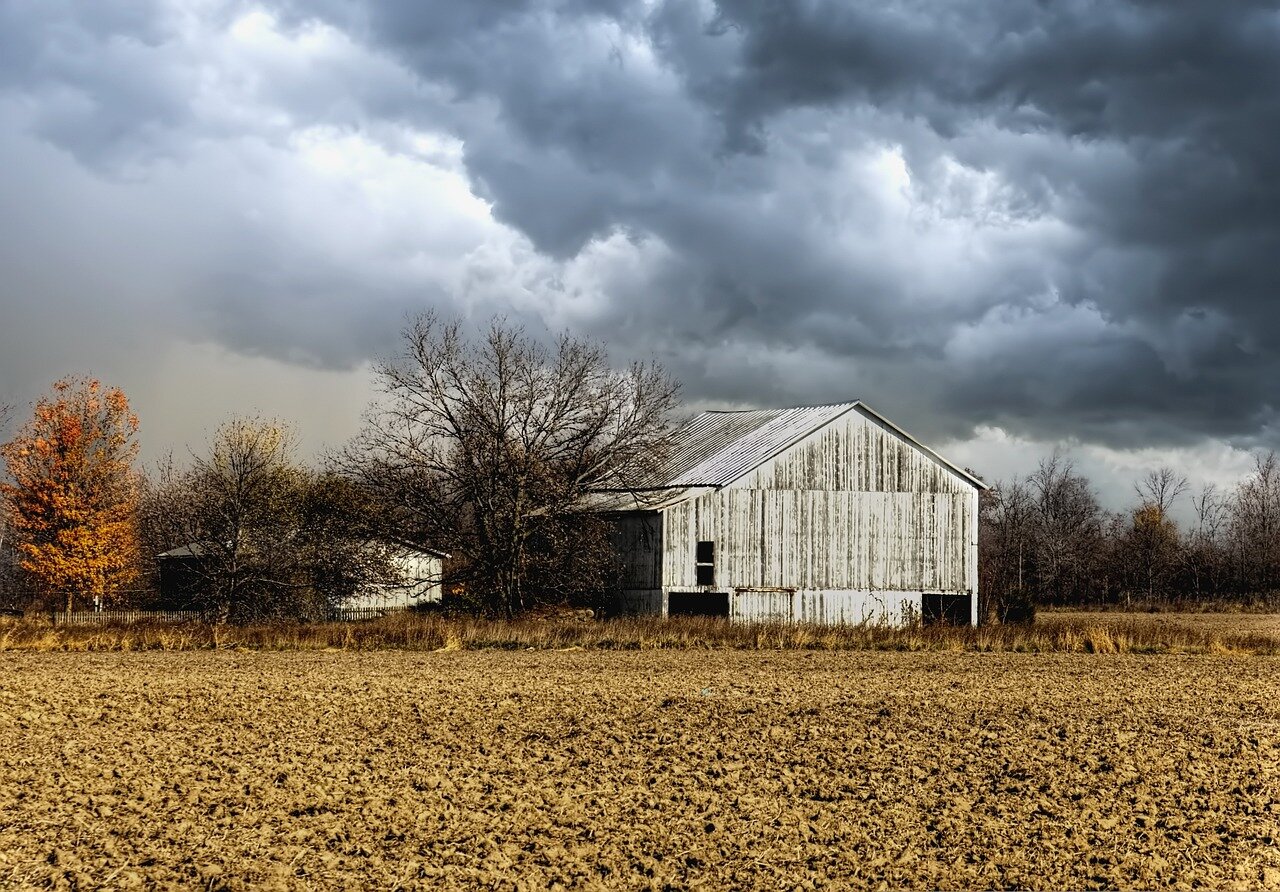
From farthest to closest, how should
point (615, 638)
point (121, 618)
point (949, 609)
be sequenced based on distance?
point (949, 609), point (121, 618), point (615, 638)

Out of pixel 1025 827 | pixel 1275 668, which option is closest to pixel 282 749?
pixel 1025 827

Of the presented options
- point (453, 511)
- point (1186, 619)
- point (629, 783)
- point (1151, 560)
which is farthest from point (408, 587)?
point (1151, 560)

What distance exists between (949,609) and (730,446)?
887cm

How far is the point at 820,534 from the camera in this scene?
37.5m

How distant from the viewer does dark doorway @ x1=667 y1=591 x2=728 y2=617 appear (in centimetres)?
3778

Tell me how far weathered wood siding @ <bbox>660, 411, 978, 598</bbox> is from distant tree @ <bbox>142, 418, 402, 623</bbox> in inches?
373

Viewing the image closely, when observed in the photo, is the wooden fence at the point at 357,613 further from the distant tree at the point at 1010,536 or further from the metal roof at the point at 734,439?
the distant tree at the point at 1010,536

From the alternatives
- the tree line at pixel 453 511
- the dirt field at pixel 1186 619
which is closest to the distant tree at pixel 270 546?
the tree line at pixel 453 511

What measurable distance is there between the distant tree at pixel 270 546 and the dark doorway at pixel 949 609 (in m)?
16.6

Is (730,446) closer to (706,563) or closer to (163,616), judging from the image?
(706,563)

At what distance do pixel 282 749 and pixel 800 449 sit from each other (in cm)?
2491

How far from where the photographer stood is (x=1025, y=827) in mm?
11367

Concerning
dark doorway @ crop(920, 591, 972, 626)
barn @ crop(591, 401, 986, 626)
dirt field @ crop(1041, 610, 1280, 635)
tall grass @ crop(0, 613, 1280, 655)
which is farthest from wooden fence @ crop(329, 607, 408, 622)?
dirt field @ crop(1041, 610, 1280, 635)

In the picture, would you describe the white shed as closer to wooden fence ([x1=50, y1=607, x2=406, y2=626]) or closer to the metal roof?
wooden fence ([x1=50, y1=607, x2=406, y2=626])
